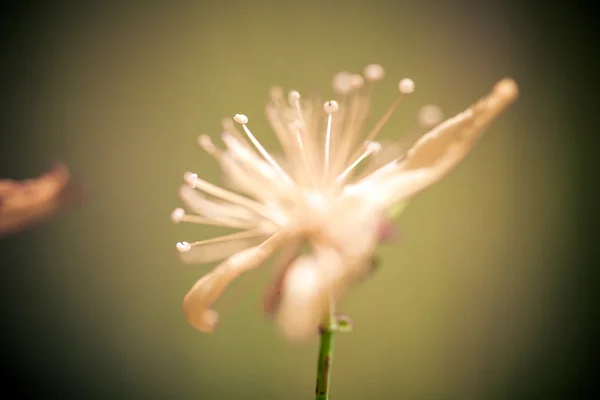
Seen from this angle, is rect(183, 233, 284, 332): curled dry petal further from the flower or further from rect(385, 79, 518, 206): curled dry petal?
rect(385, 79, 518, 206): curled dry petal

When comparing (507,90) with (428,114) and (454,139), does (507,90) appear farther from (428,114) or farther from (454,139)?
(428,114)

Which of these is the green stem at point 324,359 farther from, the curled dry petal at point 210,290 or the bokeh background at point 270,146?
the bokeh background at point 270,146

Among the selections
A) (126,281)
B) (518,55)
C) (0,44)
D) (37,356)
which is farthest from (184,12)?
(37,356)

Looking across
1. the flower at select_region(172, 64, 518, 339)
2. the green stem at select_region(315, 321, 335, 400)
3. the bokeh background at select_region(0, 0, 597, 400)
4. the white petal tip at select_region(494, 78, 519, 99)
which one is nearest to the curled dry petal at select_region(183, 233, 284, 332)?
the flower at select_region(172, 64, 518, 339)

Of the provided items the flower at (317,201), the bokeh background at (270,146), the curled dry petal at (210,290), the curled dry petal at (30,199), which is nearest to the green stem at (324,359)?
the flower at (317,201)

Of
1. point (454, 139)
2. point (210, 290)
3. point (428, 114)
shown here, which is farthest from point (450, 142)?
point (428, 114)

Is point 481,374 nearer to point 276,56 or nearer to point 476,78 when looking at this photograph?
point 476,78
